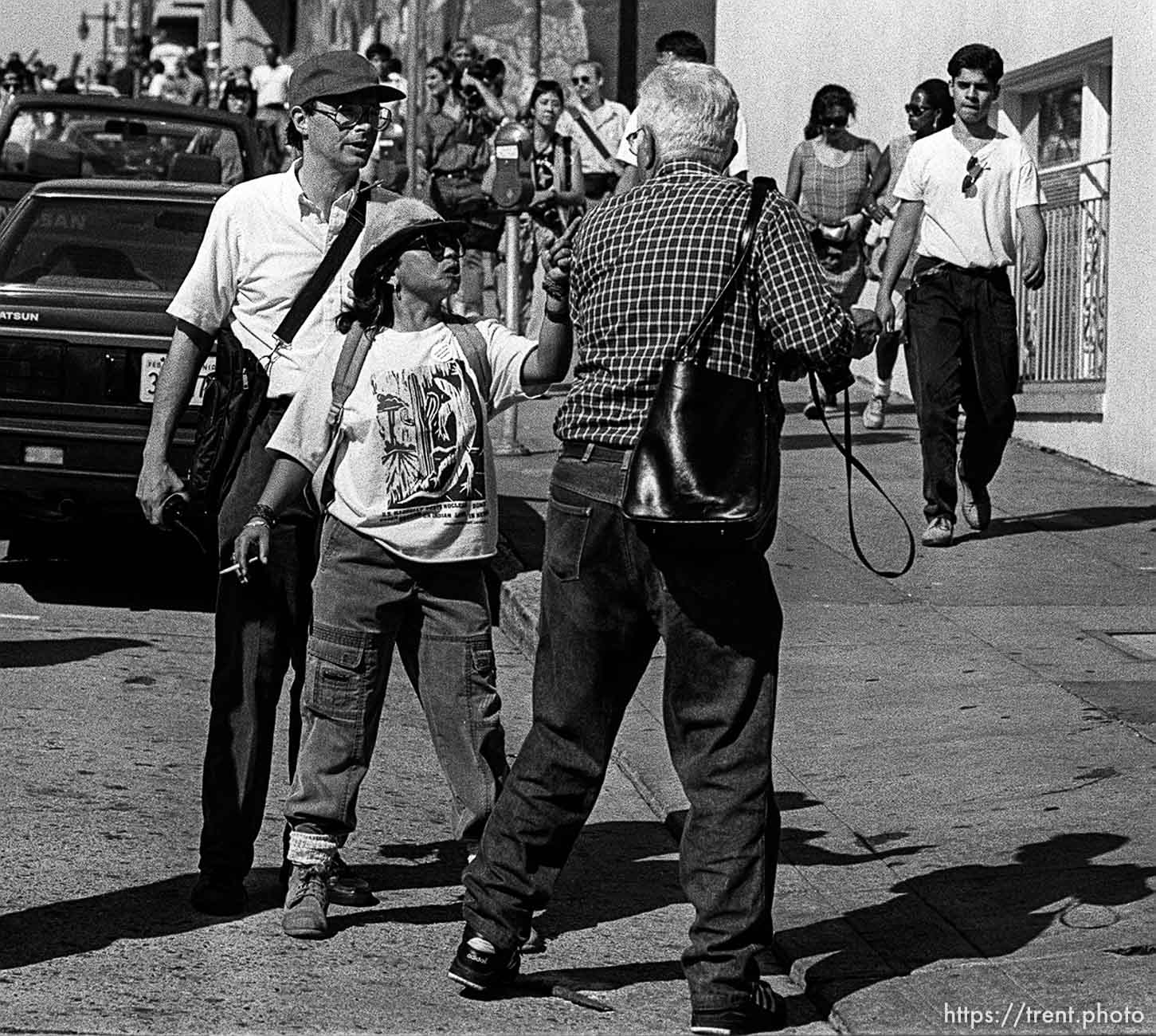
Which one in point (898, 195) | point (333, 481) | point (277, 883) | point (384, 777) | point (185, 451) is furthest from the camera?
point (898, 195)

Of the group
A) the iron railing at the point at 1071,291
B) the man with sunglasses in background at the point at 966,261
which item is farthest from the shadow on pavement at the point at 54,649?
the iron railing at the point at 1071,291

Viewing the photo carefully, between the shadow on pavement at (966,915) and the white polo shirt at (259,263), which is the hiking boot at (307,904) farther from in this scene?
the white polo shirt at (259,263)

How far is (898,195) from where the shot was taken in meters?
10.4

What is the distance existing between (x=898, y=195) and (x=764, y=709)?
20.0 ft

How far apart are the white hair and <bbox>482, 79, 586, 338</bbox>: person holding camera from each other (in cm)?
721

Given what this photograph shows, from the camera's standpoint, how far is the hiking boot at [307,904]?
539 cm

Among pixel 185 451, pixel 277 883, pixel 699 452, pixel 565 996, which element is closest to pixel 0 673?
pixel 185 451

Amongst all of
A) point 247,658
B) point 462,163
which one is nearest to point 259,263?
point 247,658

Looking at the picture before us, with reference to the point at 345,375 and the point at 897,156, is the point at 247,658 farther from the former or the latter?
the point at 897,156

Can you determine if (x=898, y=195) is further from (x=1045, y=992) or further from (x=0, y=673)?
(x=1045, y=992)

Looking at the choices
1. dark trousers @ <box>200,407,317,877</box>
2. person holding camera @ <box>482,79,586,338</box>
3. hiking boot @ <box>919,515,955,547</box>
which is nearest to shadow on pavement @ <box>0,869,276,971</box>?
dark trousers @ <box>200,407,317,877</box>

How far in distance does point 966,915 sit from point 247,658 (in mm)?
1814

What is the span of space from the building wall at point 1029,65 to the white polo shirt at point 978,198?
1.63 metres

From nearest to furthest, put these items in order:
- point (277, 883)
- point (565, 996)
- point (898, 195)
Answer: point (565, 996), point (277, 883), point (898, 195)
